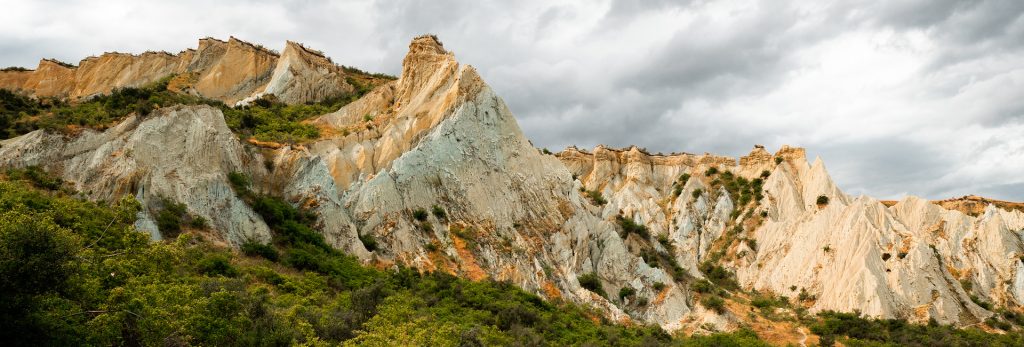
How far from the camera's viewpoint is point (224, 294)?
1599cm

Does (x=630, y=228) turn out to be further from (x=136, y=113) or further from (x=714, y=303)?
(x=136, y=113)

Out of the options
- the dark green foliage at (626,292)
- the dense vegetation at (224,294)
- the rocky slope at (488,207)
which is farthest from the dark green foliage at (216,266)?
the dark green foliage at (626,292)

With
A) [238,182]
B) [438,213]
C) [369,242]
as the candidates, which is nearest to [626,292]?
[438,213]

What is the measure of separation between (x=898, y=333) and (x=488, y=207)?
2268 cm

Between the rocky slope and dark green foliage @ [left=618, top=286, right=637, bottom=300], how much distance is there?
0.19 m

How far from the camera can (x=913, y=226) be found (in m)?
53.7

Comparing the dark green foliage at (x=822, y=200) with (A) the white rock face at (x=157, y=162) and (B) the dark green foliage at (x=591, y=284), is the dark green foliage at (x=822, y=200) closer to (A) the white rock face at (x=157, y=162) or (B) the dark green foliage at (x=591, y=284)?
(B) the dark green foliage at (x=591, y=284)

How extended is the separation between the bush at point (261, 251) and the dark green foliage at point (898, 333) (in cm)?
2680

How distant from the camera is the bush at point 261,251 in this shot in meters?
26.6

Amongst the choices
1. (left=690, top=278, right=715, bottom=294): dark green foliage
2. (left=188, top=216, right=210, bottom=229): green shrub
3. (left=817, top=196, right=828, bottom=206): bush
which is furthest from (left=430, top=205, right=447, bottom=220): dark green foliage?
(left=817, top=196, right=828, bottom=206): bush

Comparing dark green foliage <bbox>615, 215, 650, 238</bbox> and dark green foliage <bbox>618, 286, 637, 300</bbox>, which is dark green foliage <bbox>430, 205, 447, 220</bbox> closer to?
dark green foliage <bbox>618, 286, 637, 300</bbox>

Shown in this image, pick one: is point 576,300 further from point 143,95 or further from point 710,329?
point 143,95

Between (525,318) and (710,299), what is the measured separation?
15.3 meters

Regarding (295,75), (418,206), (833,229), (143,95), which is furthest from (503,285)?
(833,229)
